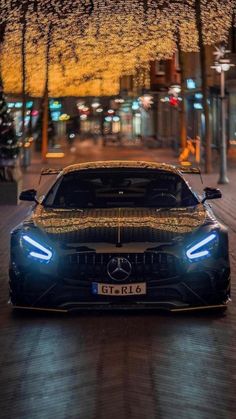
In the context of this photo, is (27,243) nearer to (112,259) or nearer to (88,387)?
(112,259)

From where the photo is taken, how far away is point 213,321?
842 cm

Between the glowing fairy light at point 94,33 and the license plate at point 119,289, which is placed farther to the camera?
the glowing fairy light at point 94,33

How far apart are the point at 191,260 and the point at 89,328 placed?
105 cm

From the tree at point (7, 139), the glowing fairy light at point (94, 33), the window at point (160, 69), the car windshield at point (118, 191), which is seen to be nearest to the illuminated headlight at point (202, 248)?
the car windshield at point (118, 191)

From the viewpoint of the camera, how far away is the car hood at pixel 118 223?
8.25 metres

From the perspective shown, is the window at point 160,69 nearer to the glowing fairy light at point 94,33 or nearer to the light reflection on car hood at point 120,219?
the glowing fairy light at point 94,33

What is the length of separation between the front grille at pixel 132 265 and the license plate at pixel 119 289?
2.4 inches

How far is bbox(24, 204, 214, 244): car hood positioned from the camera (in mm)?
8250

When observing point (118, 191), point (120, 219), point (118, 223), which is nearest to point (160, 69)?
point (118, 191)

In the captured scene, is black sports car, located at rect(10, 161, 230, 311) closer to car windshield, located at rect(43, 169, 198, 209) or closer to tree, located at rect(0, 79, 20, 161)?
car windshield, located at rect(43, 169, 198, 209)

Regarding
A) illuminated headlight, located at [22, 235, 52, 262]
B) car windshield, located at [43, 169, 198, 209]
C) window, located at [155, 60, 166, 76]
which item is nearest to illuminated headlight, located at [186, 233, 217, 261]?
car windshield, located at [43, 169, 198, 209]

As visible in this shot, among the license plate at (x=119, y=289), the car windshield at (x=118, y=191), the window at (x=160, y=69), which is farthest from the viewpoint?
the window at (x=160, y=69)

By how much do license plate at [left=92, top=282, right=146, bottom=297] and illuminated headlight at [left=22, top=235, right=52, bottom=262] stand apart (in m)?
0.47

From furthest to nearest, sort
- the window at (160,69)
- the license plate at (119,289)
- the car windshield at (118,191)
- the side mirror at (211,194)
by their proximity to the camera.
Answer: the window at (160,69) < the side mirror at (211,194) < the car windshield at (118,191) < the license plate at (119,289)
